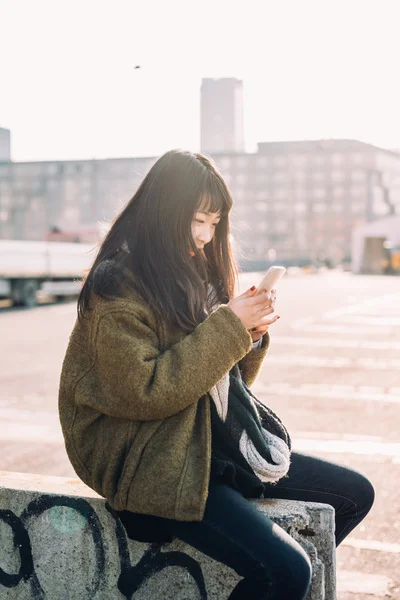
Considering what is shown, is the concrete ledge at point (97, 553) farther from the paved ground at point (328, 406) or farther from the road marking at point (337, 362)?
Result: the road marking at point (337, 362)

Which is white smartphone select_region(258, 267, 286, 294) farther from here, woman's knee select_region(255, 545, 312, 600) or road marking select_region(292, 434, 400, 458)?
road marking select_region(292, 434, 400, 458)

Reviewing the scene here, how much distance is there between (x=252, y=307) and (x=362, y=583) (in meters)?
1.73

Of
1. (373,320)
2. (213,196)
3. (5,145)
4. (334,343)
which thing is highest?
(5,145)

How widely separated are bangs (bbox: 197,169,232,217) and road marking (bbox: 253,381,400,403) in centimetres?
556

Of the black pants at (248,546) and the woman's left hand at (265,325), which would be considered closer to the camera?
the black pants at (248,546)

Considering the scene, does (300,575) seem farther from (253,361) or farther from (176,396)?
(253,361)

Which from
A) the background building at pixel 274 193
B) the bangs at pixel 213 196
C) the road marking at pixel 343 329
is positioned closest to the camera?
the bangs at pixel 213 196

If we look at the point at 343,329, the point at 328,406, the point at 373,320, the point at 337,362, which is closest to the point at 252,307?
the point at 328,406

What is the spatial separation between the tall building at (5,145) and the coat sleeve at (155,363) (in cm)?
9182

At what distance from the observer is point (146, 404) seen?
7.31 feet

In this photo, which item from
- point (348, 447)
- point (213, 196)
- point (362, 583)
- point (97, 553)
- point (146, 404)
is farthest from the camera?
point (348, 447)

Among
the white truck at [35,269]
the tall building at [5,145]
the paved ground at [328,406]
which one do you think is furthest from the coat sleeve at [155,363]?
the tall building at [5,145]

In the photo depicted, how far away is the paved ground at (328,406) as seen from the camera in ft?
12.9

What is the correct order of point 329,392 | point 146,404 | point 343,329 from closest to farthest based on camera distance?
1. point 146,404
2. point 329,392
3. point 343,329
